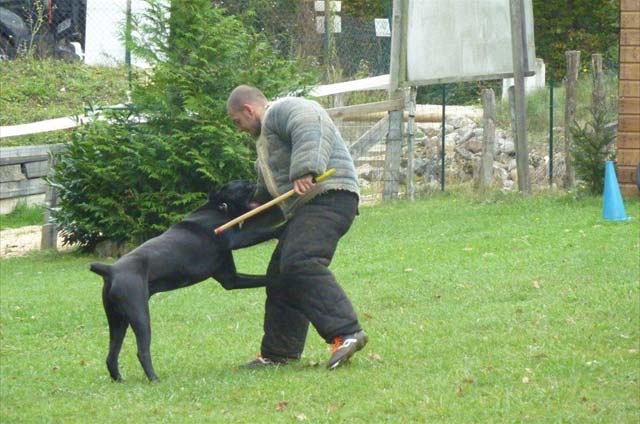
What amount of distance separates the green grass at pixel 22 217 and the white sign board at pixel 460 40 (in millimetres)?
5711

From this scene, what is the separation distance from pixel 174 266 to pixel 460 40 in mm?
10175

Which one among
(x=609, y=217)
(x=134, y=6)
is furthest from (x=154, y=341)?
(x=134, y=6)

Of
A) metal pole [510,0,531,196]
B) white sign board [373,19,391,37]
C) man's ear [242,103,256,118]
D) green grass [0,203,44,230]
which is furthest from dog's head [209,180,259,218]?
white sign board [373,19,391,37]

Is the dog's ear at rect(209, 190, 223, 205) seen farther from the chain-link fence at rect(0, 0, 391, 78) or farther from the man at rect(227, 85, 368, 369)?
the chain-link fence at rect(0, 0, 391, 78)

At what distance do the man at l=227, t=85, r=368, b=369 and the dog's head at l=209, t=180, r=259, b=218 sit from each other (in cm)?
18

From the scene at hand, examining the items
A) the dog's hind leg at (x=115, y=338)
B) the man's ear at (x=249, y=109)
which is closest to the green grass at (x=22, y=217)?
the dog's hind leg at (x=115, y=338)

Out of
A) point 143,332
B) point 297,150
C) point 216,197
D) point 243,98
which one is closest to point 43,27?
point 216,197

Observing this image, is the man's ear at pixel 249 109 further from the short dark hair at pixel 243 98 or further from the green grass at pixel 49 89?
the green grass at pixel 49 89

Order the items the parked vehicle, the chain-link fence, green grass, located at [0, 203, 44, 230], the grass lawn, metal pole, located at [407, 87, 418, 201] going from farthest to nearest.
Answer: the parked vehicle → the chain-link fence → green grass, located at [0, 203, 44, 230] → metal pole, located at [407, 87, 418, 201] → the grass lawn

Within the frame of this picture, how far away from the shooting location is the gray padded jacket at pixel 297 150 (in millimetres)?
7305

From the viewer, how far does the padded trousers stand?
752 cm

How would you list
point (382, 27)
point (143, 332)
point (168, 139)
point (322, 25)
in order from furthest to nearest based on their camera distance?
point (322, 25) → point (382, 27) → point (168, 139) → point (143, 332)

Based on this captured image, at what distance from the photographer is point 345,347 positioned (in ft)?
24.5

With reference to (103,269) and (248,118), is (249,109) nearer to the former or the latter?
(248,118)
